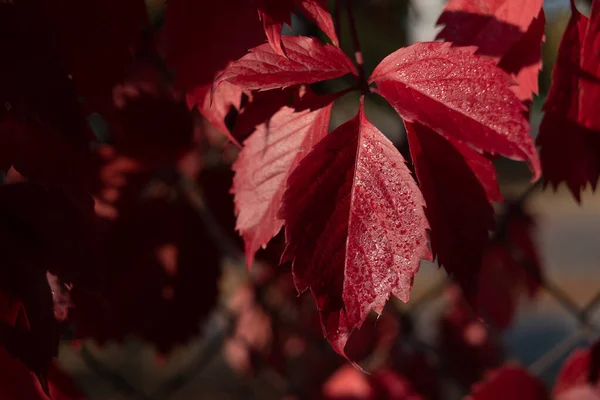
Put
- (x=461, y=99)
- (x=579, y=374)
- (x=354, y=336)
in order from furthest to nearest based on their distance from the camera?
1. (x=354, y=336)
2. (x=579, y=374)
3. (x=461, y=99)

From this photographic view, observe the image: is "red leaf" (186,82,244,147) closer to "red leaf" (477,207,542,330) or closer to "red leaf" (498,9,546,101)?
"red leaf" (498,9,546,101)

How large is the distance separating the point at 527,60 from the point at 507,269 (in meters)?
0.86

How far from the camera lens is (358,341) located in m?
1.21

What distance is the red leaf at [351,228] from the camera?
353mm

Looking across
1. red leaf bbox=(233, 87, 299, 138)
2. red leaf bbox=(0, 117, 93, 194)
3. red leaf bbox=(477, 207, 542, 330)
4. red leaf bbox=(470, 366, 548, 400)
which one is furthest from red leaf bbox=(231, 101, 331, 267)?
red leaf bbox=(477, 207, 542, 330)

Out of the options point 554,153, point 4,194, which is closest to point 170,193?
point 4,194

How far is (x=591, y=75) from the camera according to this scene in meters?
0.41

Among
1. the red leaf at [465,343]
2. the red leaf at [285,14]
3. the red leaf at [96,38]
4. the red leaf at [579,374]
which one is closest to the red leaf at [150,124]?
the red leaf at [96,38]

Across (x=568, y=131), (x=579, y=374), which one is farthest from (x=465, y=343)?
(x=568, y=131)

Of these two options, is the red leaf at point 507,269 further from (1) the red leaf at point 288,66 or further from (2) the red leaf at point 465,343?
(1) the red leaf at point 288,66

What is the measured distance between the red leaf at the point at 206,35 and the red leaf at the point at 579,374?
453mm

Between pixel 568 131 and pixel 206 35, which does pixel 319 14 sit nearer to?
pixel 206 35

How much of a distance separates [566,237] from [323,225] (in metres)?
7.45

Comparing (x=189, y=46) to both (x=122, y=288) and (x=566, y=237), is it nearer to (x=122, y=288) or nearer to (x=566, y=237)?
(x=122, y=288)
